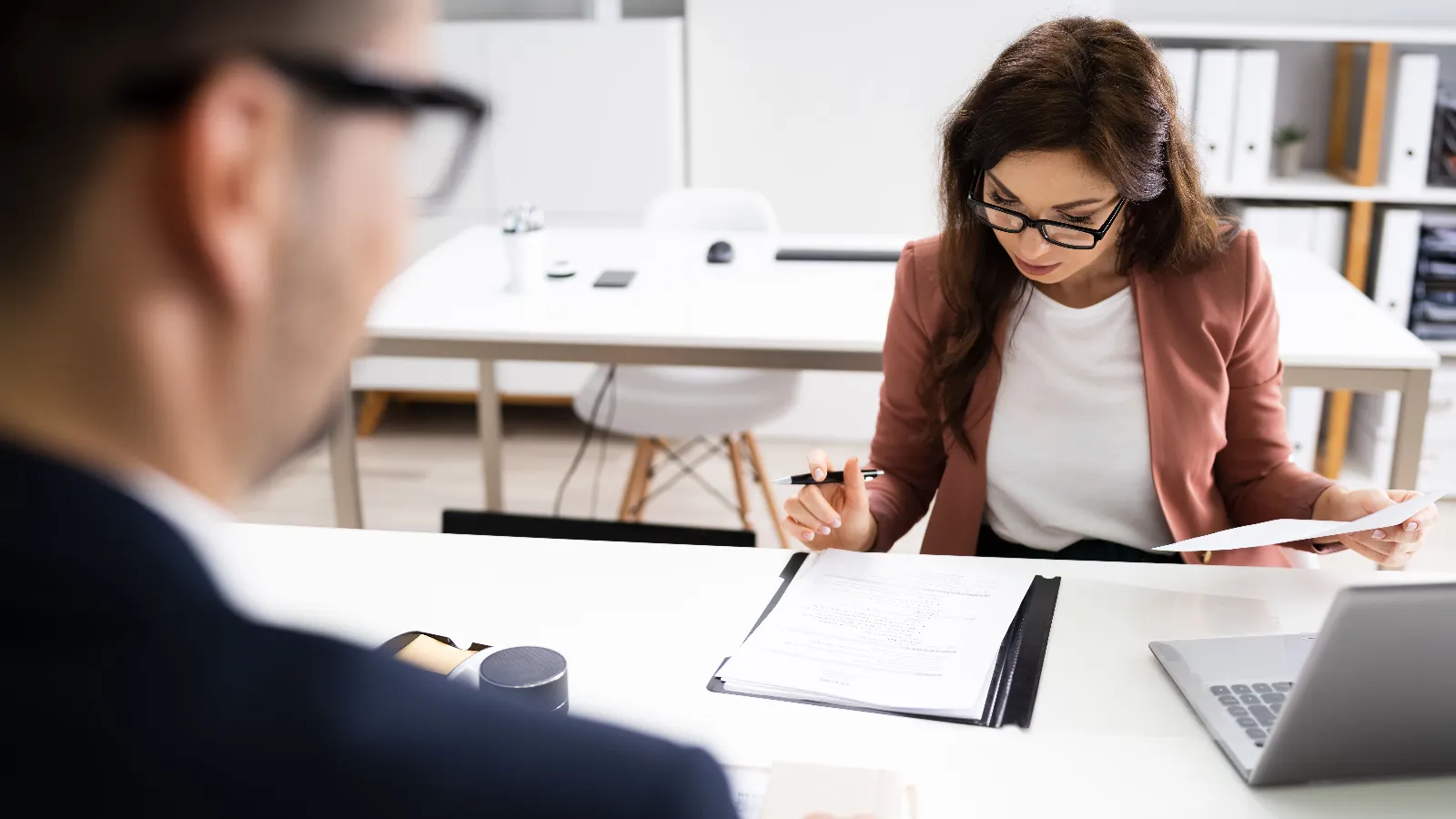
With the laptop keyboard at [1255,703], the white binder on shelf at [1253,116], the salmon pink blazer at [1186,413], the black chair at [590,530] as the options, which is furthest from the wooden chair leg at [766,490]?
the laptop keyboard at [1255,703]

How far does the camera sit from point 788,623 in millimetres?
1236

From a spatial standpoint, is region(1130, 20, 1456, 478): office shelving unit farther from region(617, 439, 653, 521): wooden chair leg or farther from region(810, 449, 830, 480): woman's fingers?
region(810, 449, 830, 480): woman's fingers

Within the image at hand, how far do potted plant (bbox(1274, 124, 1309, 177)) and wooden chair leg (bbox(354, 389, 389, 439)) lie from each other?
261cm

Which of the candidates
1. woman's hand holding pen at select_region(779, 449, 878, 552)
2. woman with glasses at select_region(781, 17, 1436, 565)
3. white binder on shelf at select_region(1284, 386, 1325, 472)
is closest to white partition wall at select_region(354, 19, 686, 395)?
white binder on shelf at select_region(1284, 386, 1325, 472)

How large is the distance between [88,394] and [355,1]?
4.9 inches

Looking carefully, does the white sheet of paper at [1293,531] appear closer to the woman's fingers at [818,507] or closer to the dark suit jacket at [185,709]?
the woman's fingers at [818,507]

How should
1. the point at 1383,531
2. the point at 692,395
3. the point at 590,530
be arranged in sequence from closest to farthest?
the point at 1383,531 → the point at 590,530 → the point at 692,395

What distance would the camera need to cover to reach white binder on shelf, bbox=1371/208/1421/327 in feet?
10.6

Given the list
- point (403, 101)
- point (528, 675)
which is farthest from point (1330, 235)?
point (403, 101)

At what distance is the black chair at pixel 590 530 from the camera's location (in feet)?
6.79

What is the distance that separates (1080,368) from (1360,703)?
2.40ft

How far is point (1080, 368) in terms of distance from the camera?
164 cm

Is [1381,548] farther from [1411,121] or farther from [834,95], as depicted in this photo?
[834,95]

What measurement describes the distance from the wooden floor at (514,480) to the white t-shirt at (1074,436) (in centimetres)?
135
